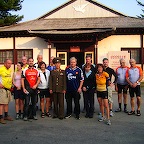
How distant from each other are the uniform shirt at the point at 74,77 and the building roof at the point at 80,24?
37.1 ft

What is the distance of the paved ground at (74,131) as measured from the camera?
17.9ft

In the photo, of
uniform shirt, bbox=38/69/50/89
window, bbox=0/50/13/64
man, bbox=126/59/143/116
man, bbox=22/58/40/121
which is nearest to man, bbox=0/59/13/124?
man, bbox=22/58/40/121


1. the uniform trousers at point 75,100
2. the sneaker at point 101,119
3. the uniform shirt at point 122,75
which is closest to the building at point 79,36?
the uniform shirt at point 122,75

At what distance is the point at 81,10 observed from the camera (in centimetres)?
A: 2300

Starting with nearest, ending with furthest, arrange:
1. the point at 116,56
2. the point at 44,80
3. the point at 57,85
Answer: the point at 57,85, the point at 44,80, the point at 116,56

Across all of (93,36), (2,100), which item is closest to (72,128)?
(2,100)

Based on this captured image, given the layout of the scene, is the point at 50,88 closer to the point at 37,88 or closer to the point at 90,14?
the point at 37,88

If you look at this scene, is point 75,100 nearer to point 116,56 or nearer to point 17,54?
point 116,56

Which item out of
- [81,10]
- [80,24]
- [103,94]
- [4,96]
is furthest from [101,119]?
[81,10]

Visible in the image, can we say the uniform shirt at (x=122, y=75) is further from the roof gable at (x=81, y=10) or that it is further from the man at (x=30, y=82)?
the roof gable at (x=81, y=10)

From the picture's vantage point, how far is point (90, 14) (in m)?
22.9

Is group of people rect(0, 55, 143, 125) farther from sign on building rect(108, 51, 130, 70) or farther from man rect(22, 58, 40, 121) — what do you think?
sign on building rect(108, 51, 130, 70)

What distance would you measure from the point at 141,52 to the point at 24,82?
13883 millimetres

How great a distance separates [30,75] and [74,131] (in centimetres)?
230
